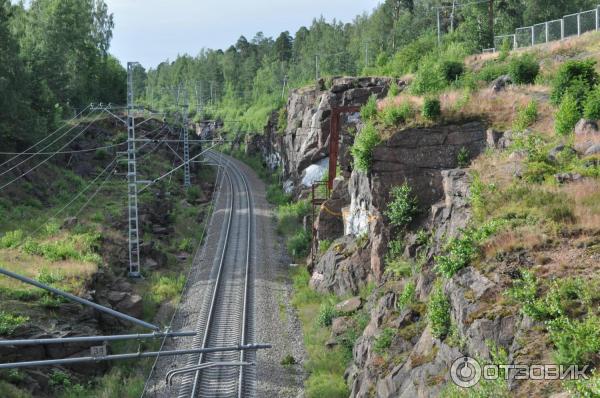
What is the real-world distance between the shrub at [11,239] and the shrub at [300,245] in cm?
1588

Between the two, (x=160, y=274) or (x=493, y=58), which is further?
(x=493, y=58)

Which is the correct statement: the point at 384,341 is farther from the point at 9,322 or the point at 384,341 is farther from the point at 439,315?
the point at 9,322

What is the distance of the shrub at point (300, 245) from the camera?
3754 centimetres

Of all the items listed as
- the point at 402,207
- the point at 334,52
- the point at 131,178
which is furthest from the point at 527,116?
the point at 334,52

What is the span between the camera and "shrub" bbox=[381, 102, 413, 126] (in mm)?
25391

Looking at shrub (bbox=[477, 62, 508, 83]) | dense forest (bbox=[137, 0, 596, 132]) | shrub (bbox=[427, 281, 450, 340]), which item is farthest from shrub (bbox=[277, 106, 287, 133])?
shrub (bbox=[427, 281, 450, 340])

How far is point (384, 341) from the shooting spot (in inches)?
679

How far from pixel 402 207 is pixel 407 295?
6071 millimetres

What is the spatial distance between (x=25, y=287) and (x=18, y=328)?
3743 millimetres

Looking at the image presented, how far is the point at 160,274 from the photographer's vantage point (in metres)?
33.8

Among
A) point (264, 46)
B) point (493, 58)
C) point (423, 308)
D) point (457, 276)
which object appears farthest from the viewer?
point (264, 46)

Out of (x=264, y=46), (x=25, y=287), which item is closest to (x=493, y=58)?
(x=25, y=287)

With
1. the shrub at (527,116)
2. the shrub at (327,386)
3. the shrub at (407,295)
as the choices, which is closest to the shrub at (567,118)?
the shrub at (527,116)

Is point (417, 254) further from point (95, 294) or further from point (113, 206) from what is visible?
point (113, 206)
